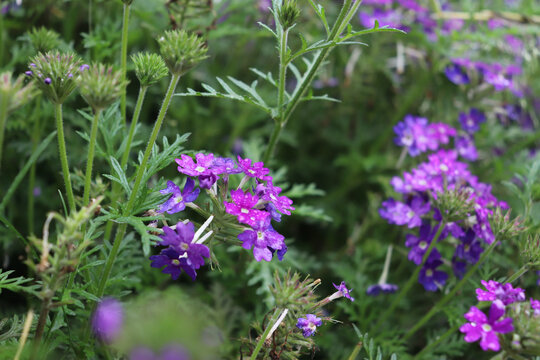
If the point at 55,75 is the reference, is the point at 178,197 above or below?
below

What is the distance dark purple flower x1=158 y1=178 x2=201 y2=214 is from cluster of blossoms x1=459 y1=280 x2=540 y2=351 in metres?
0.99

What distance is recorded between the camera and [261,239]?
1.64 m

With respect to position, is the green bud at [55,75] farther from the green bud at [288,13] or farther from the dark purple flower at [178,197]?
the green bud at [288,13]

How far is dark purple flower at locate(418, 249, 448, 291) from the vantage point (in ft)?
7.41

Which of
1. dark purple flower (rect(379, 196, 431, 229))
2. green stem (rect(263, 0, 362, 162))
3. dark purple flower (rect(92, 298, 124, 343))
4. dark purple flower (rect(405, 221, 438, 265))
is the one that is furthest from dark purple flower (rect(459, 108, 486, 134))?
dark purple flower (rect(92, 298, 124, 343))

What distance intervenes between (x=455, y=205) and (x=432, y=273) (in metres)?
0.45

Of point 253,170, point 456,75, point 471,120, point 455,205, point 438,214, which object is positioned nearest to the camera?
point 253,170

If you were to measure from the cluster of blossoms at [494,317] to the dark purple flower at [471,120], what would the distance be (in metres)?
1.75

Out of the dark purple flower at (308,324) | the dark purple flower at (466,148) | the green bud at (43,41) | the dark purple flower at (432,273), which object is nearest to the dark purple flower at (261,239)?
the dark purple flower at (308,324)

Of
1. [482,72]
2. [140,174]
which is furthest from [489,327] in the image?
[482,72]

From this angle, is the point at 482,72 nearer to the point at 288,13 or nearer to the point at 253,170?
the point at 288,13

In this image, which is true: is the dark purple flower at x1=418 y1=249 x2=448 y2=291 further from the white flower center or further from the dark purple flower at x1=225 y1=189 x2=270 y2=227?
the dark purple flower at x1=225 y1=189 x2=270 y2=227

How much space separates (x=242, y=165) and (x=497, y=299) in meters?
0.99

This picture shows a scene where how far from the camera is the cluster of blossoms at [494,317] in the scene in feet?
4.87
